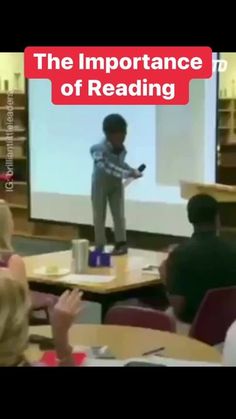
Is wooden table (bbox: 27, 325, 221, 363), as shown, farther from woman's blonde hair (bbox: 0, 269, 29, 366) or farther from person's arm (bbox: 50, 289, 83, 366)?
woman's blonde hair (bbox: 0, 269, 29, 366)

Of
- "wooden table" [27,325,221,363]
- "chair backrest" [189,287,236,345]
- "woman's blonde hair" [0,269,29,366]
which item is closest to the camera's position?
"woman's blonde hair" [0,269,29,366]

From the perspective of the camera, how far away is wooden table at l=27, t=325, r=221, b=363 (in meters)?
2.34

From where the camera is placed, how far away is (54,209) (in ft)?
26.2

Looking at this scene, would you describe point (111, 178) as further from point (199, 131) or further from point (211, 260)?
point (211, 260)

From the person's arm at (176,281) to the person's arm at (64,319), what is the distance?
1396 mm

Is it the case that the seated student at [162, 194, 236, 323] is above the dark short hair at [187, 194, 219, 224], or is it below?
below

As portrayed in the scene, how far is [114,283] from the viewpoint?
3498 millimetres

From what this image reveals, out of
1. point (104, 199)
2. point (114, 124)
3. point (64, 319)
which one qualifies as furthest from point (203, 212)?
point (114, 124)

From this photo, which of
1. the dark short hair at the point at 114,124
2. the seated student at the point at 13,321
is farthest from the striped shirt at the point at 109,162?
the seated student at the point at 13,321

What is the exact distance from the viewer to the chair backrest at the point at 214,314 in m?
2.96

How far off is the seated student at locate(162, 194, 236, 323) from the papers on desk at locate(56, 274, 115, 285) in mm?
330

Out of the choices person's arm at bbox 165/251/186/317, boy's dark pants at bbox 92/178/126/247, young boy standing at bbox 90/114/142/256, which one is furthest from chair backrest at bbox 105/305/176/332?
boy's dark pants at bbox 92/178/126/247
